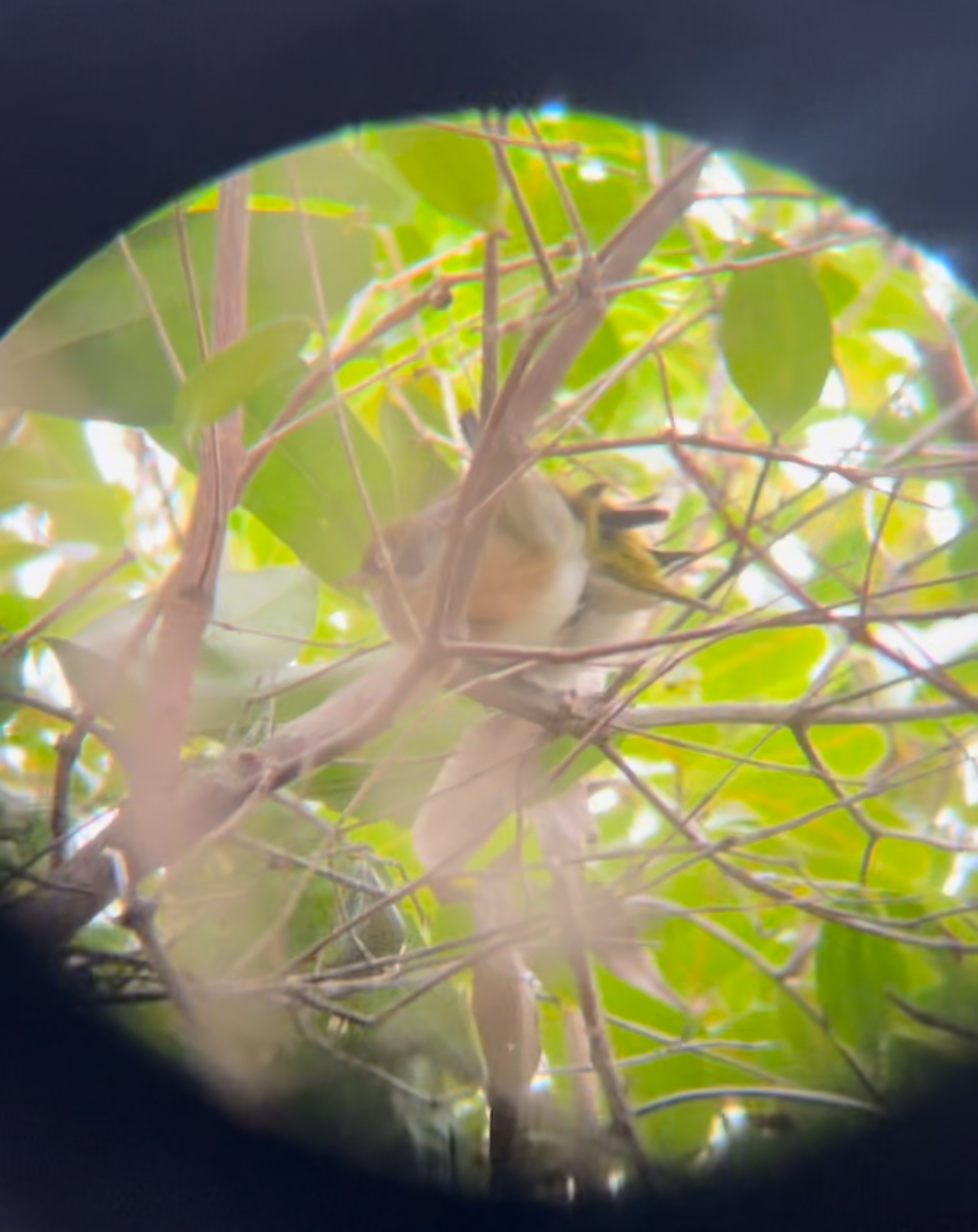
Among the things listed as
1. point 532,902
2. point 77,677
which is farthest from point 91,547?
point 532,902

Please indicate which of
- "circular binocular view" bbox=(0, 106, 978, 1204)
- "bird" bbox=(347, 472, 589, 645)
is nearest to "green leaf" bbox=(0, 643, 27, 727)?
"circular binocular view" bbox=(0, 106, 978, 1204)

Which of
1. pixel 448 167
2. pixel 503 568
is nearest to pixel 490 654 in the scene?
pixel 503 568

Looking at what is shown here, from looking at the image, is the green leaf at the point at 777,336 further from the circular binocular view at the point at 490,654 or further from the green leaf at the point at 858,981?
the green leaf at the point at 858,981

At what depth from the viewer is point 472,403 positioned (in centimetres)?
35

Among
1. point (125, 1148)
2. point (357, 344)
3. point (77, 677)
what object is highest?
point (357, 344)

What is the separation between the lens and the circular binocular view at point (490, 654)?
343mm

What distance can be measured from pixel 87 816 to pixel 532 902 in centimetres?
14

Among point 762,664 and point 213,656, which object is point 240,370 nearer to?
point 213,656

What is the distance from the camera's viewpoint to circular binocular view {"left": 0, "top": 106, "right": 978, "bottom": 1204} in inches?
13.5

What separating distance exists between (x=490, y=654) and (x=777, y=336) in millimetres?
127

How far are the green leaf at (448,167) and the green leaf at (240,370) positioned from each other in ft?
0.17

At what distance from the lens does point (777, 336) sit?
340 mm

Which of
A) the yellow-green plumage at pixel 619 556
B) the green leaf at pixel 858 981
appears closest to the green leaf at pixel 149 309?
the yellow-green plumage at pixel 619 556

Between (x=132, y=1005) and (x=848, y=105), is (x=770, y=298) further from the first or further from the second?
(x=132, y=1005)
